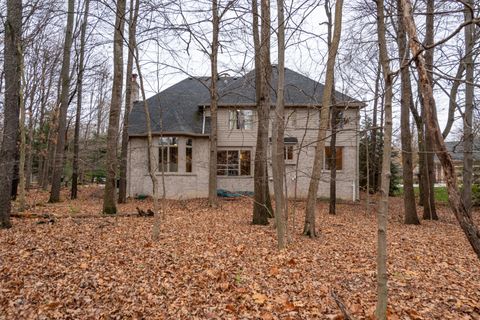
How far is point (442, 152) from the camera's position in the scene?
3127 mm

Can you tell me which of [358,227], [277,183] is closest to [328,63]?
[277,183]

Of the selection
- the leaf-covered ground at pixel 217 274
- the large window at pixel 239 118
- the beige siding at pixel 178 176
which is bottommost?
the leaf-covered ground at pixel 217 274

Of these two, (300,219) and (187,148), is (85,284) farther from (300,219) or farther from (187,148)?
(187,148)

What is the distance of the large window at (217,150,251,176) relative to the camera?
1831 cm

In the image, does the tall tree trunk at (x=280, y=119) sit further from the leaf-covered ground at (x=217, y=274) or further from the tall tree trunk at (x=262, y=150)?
the tall tree trunk at (x=262, y=150)

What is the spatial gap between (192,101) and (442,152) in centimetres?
1782

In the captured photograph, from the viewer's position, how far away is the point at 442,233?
974 cm

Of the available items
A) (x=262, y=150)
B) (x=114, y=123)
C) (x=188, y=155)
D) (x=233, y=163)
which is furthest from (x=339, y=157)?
(x=114, y=123)

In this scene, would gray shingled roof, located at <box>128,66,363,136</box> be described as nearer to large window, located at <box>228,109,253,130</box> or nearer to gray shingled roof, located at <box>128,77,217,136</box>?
gray shingled roof, located at <box>128,77,217,136</box>

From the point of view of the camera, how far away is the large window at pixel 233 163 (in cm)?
1831

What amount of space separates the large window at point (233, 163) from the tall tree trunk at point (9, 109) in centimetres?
1125

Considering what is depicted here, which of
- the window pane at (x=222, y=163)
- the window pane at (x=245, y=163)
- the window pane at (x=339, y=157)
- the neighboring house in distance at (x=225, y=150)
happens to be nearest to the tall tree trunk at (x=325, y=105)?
the neighboring house in distance at (x=225, y=150)

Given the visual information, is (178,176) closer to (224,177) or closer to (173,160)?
(173,160)

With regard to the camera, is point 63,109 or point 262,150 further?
point 63,109
